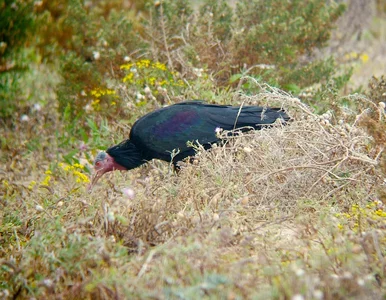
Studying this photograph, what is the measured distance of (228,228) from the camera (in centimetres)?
357

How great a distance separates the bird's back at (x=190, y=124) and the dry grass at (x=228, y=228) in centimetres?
14

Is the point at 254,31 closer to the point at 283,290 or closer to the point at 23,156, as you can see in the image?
the point at 23,156

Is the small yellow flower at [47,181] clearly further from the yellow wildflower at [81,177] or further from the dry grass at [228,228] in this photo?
the yellow wildflower at [81,177]

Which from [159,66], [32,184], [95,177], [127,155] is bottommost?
[32,184]

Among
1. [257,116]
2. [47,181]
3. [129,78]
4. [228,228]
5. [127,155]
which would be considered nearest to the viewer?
[228,228]

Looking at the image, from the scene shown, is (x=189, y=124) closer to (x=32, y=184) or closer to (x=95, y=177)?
(x=95, y=177)

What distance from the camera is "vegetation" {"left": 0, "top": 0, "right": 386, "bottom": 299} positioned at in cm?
321

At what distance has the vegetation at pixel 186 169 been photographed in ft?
10.5

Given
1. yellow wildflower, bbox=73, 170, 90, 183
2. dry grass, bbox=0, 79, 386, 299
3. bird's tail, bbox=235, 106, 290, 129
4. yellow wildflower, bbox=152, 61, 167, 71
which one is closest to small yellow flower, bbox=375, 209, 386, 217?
dry grass, bbox=0, 79, 386, 299

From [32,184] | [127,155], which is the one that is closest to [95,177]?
[127,155]

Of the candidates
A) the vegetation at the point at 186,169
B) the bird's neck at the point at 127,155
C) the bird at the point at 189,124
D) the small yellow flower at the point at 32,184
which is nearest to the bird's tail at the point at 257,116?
the bird at the point at 189,124

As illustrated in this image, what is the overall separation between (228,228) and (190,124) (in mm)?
1751

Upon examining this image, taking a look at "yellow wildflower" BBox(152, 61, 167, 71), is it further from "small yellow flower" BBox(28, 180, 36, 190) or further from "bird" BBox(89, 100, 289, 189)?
"small yellow flower" BBox(28, 180, 36, 190)

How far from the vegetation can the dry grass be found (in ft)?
0.04
